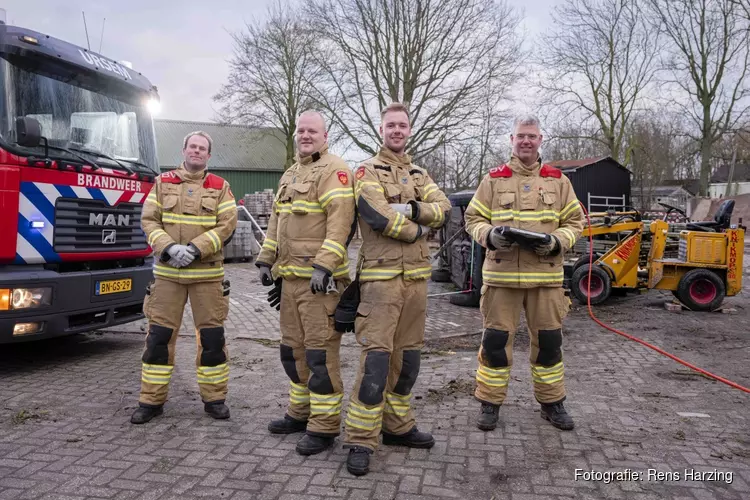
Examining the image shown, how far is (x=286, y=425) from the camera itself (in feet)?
12.3

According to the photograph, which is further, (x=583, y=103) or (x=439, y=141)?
(x=583, y=103)

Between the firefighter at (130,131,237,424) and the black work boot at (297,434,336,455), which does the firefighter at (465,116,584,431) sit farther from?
the firefighter at (130,131,237,424)

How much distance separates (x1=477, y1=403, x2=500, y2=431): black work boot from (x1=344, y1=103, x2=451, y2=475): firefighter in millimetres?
471

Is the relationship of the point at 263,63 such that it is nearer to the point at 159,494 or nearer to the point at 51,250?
the point at 51,250

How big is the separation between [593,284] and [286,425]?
7213mm

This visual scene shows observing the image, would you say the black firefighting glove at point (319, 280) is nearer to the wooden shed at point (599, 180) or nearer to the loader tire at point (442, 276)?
the loader tire at point (442, 276)

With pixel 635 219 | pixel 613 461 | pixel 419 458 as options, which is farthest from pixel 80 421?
pixel 635 219

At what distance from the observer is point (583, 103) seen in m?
29.7

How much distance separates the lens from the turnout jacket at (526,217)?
3.84 meters

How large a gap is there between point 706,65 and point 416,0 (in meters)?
15.4

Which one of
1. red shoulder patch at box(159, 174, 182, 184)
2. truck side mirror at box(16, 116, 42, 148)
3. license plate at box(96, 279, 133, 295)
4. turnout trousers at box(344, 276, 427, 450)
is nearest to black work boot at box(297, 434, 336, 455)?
turnout trousers at box(344, 276, 427, 450)

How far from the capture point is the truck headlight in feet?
15.3

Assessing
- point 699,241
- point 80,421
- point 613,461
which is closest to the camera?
point 613,461

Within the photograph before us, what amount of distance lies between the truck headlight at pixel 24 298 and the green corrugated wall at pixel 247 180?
31.8 metres
